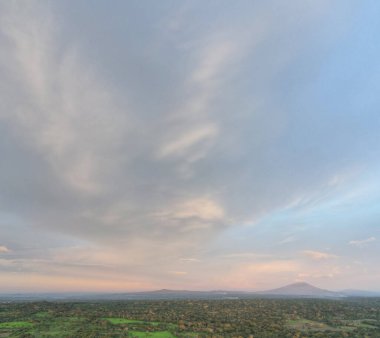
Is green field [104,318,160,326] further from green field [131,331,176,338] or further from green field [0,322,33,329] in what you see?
green field [0,322,33,329]

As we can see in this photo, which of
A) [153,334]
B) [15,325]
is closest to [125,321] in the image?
[153,334]

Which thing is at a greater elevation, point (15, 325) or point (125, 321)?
point (125, 321)

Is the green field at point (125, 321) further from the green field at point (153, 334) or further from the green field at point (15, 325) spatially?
the green field at point (15, 325)

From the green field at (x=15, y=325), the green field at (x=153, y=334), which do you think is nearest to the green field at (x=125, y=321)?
the green field at (x=153, y=334)

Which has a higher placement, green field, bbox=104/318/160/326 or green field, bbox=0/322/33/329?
green field, bbox=104/318/160/326

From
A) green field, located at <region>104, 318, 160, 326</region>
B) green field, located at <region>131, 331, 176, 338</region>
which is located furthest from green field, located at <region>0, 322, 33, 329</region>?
green field, located at <region>131, 331, 176, 338</region>

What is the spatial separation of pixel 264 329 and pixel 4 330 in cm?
5999

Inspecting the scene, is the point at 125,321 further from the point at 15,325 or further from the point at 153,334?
the point at 15,325

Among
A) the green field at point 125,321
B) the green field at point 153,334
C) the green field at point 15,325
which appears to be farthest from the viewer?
the green field at point 125,321

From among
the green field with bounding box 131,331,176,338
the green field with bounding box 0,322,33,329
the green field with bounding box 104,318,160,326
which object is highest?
the green field with bounding box 104,318,160,326

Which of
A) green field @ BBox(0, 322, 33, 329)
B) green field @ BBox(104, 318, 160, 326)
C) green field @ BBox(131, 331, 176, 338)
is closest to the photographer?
green field @ BBox(131, 331, 176, 338)

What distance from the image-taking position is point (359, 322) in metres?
88.8

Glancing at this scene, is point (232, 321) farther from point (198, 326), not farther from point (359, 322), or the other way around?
point (359, 322)

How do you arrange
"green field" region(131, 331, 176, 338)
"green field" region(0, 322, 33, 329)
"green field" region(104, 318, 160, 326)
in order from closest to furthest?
1. "green field" region(131, 331, 176, 338)
2. "green field" region(0, 322, 33, 329)
3. "green field" region(104, 318, 160, 326)
